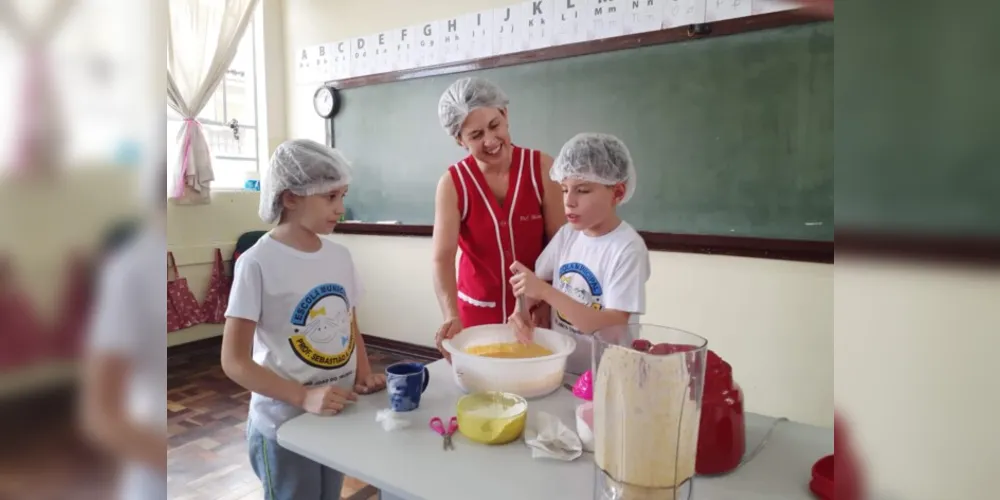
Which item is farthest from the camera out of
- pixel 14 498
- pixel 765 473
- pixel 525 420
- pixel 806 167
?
pixel 806 167

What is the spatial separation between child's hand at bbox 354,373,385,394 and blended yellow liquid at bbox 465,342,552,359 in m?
0.22

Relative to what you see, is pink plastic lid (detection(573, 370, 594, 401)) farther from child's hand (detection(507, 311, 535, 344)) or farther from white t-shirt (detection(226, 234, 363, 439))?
white t-shirt (detection(226, 234, 363, 439))

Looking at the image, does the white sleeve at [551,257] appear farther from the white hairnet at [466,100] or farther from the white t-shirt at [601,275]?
the white hairnet at [466,100]

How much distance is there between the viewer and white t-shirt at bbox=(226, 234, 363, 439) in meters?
1.29

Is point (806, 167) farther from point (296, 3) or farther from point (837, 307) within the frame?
point (296, 3)

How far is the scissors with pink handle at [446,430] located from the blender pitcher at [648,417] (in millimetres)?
341

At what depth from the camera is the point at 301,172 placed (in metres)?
1.39

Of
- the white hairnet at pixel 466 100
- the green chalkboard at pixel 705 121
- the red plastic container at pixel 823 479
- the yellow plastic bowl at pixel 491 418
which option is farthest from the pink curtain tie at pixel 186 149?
the red plastic container at pixel 823 479

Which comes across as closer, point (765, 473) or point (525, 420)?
point (765, 473)

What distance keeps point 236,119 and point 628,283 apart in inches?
147

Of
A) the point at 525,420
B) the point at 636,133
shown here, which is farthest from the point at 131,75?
the point at 636,133

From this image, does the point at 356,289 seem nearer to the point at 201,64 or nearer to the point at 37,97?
the point at 37,97

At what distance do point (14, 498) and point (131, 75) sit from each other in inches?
5.2

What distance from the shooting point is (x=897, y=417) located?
0.20 meters
